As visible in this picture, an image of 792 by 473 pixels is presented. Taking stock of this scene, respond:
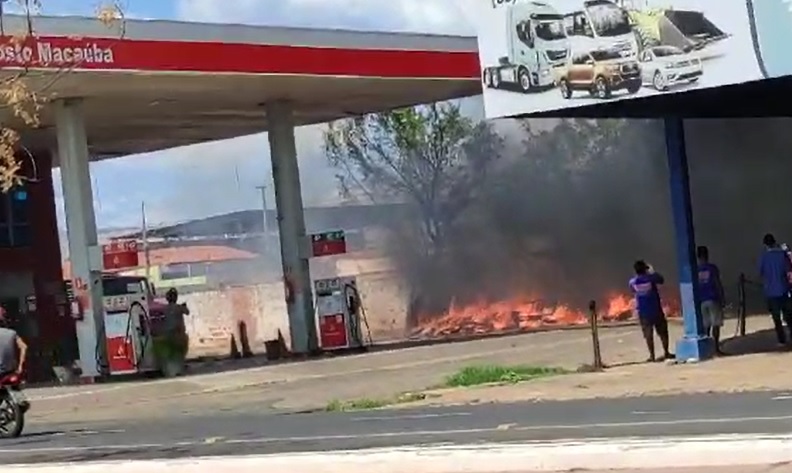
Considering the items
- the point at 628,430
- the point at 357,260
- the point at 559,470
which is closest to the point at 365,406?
the point at 628,430

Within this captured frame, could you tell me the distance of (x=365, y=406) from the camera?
806 inches

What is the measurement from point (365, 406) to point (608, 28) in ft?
19.5

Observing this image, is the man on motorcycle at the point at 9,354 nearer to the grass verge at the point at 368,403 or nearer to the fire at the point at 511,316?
the grass verge at the point at 368,403

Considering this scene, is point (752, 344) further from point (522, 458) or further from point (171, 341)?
point (522, 458)

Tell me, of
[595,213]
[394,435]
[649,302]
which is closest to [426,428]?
[394,435]

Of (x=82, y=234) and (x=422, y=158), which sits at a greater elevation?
(x=422, y=158)

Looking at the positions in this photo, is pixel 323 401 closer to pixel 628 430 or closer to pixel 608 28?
pixel 608 28

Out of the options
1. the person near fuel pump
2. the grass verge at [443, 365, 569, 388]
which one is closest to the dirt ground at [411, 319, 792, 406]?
the grass verge at [443, 365, 569, 388]

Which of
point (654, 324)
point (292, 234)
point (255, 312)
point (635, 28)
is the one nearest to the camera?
point (635, 28)

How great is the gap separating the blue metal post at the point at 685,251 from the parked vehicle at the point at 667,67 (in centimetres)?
269

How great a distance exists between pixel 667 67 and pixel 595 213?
20.8 meters

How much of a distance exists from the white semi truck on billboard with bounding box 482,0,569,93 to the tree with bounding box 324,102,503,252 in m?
23.4

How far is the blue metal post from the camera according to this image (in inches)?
866

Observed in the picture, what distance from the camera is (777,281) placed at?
22.5 metres
